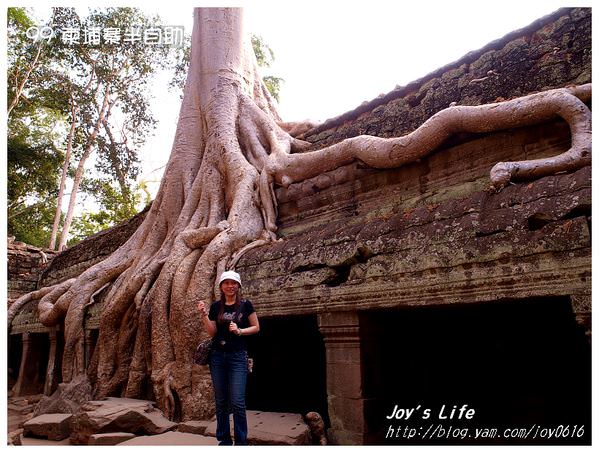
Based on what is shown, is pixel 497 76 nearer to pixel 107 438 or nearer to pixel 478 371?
pixel 478 371

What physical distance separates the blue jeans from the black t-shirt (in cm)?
4

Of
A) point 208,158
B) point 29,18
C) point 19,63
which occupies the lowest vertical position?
point 208,158

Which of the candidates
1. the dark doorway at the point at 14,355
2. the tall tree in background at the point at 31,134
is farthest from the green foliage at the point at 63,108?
the dark doorway at the point at 14,355

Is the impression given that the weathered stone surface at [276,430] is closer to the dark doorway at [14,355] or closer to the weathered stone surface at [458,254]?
the weathered stone surface at [458,254]

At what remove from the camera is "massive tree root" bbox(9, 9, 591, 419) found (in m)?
3.65

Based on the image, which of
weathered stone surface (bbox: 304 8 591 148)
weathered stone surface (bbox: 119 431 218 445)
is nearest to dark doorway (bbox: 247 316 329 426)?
weathered stone surface (bbox: 119 431 218 445)

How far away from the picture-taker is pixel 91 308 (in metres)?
5.47

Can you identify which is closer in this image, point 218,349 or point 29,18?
point 218,349

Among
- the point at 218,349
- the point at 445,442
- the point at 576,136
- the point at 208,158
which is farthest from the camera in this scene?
the point at 208,158

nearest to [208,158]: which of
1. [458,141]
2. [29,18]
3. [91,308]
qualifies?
[91,308]

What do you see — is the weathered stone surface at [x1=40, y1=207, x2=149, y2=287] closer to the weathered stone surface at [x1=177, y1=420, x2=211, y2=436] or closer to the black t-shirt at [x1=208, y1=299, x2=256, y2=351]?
the weathered stone surface at [x1=177, y1=420, x2=211, y2=436]

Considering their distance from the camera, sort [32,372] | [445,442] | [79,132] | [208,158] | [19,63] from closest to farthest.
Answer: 1. [445,442]
2. [208,158]
3. [32,372]
4. [19,63]
5. [79,132]

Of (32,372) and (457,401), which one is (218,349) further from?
(32,372)

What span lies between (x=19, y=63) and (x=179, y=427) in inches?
532
